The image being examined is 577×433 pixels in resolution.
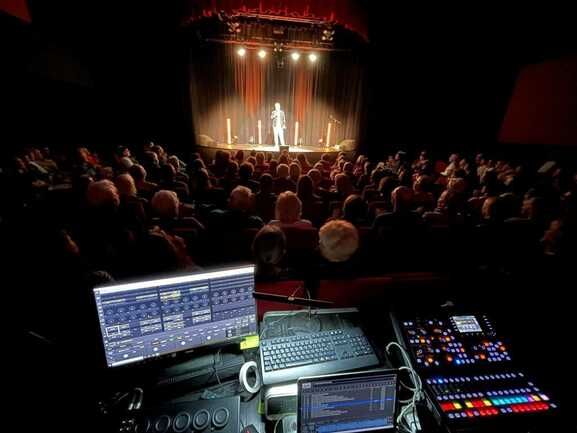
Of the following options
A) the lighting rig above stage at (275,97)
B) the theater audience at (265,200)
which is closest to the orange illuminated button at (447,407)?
the theater audience at (265,200)

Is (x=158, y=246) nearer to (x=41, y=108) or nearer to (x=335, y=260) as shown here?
(x=335, y=260)

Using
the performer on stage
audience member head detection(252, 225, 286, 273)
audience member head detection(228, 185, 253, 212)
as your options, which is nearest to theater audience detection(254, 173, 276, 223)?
audience member head detection(228, 185, 253, 212)

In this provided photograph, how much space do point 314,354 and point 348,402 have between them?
0.29 meters

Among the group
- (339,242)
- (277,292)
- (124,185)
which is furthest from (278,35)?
(277,292)

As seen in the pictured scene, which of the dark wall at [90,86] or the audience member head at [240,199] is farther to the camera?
the dark wall at [90,86]

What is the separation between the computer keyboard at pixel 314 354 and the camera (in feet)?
4.33

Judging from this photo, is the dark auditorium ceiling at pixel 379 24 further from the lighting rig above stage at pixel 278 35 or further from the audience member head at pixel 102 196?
the audience member head at pixel 102 196

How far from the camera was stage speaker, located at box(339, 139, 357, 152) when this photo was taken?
41.8 feet

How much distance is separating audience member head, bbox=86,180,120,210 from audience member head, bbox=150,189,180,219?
39 centimetres

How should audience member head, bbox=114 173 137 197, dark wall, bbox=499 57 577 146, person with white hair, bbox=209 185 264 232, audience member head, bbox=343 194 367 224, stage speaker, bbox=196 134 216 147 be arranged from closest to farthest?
person with white hair, bbox=209 185 264 232 → audience member head, bbox=343 194 367 224 → audience member head, bbox=114 173 137 197 → dark wall, bbox=499 57 577 146 → stage speaker, bbox=196 134 216 147

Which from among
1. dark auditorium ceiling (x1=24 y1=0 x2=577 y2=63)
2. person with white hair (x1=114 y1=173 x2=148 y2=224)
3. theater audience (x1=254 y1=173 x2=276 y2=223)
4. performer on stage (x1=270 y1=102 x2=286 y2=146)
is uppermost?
dark auditorium ceiling (x1=24 y1=0 x2=577 y2=63)

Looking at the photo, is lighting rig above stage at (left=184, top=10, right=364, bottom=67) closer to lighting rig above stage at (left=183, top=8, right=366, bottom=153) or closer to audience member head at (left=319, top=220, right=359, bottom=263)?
lighting rig above stage at (left=183, top=8, right=366, bottom=153)

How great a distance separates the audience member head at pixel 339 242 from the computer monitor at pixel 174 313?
34.0 inches

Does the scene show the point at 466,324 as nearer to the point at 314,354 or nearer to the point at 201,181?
the point at 314,354
